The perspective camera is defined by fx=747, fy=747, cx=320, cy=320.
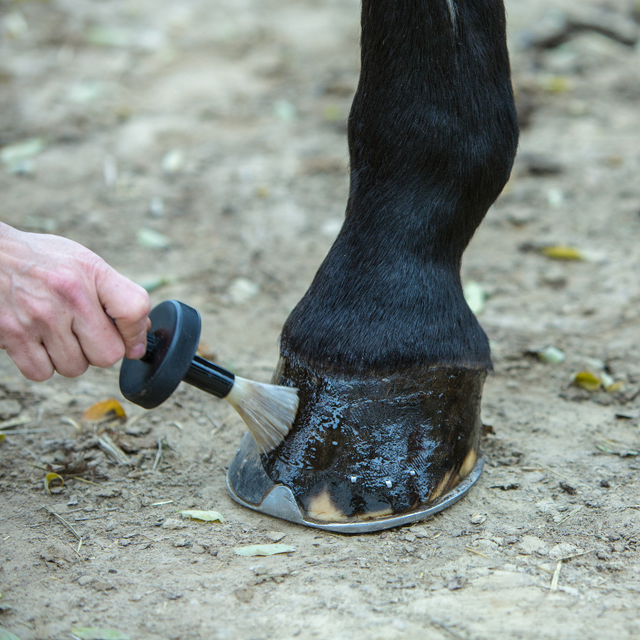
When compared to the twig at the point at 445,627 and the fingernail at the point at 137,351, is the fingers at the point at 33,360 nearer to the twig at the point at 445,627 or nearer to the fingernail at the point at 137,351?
the fingernail at the point at 137,351

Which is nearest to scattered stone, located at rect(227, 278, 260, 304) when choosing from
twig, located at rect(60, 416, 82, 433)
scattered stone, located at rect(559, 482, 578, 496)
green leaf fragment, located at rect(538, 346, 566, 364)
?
twig, located at rect(60, 416, 82, 433)

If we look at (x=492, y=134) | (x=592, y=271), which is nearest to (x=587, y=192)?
(x=592, y=271)

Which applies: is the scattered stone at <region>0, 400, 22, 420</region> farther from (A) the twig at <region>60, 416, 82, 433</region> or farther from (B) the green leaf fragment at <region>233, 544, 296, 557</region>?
(B) the green leaf fragment at <region>233, 544, 296, 557</region>

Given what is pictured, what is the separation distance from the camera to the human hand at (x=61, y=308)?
1.35 meters

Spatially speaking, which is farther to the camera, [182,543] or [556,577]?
[182,543]

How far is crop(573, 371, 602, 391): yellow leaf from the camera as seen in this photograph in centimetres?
207

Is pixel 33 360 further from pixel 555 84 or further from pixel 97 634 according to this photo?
pixel 555 84

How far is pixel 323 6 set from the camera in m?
5.50

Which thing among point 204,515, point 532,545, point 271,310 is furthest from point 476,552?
point 271,310

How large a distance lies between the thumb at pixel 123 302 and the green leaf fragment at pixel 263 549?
46 centimetres

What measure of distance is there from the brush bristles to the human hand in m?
0.24

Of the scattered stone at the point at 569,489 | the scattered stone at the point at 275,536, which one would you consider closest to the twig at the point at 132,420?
the scattered stone at the point at 275,536

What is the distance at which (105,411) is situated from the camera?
1989 mm

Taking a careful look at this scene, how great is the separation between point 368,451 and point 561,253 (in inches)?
65.4
